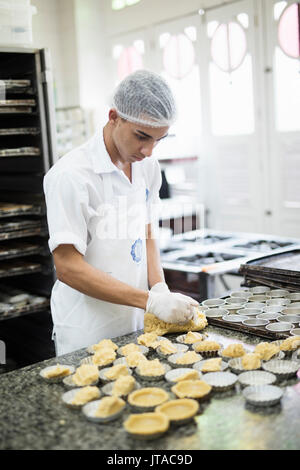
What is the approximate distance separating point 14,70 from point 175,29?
3.20m

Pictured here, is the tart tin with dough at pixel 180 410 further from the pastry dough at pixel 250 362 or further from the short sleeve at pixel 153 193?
the short sleeve at pixel 153 193

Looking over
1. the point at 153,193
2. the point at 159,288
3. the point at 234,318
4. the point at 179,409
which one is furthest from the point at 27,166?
the point at 179,409

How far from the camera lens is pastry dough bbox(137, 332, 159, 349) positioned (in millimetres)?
1865

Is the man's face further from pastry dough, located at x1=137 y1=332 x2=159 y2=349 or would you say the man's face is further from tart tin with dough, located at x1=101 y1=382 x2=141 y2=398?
tart tin with dough, located at x1=101 y1=382 x2=141 y2=398

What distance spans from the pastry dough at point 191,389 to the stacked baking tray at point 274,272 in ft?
3.40

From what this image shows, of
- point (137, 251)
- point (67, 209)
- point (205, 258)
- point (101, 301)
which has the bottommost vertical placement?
point (205, 258)

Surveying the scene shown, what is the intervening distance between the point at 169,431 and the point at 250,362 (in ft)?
1.38

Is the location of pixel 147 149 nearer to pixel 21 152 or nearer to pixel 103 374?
pixel 103 374

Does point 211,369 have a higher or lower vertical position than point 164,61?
lower

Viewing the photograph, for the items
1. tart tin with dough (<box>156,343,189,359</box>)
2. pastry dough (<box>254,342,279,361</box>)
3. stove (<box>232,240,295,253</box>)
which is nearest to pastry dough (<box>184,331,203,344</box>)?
tart tin with dough (<box>156,343,189,359</box>)

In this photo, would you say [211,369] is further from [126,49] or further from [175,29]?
[126,49]

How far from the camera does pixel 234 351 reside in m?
1.74

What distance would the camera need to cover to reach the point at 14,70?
3254mm

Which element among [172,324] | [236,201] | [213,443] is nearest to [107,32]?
[236,201]
